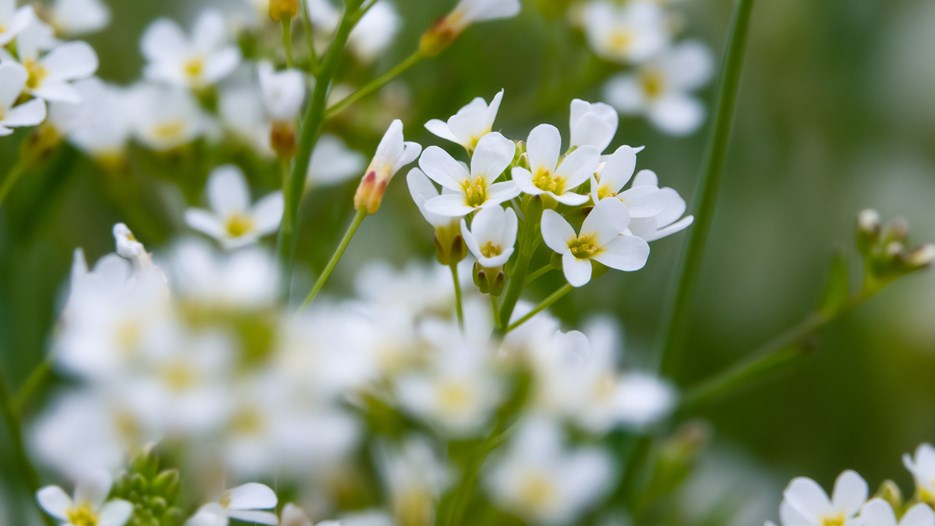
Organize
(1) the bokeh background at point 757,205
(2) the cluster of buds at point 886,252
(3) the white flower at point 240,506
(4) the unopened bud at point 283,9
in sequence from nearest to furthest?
(3) the white flower at point 240,506, (4) the unopened bud at point 283,9, (2) the cluster of buds at point 886,252, (1) the bokeh background at point 757,205

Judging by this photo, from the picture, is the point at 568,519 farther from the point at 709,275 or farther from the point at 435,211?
the point at 709,275

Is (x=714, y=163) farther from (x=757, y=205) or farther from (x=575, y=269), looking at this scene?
(x=757, y=205)

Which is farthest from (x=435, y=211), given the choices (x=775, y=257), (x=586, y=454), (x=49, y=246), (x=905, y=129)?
(x=905, y=129)

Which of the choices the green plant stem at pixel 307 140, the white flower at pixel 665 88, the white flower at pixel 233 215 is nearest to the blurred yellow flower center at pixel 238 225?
the white flower at pixel 233 215

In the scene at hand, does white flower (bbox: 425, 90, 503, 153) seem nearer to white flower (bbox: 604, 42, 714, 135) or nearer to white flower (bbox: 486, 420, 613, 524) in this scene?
white flower (bbox: 486, 420, 613, 524)

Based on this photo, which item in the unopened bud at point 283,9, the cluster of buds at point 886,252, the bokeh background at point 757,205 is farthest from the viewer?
the bokeh background at point 757,205

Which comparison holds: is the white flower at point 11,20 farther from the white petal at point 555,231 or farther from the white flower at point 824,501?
the white flower at point 824,501

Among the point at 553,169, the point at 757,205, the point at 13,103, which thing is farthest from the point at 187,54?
the point at 757,205
